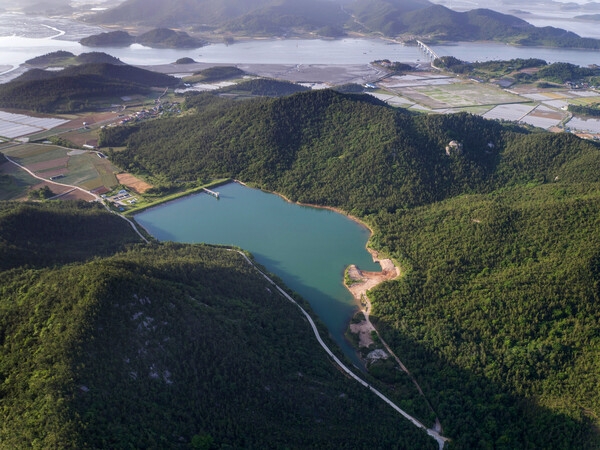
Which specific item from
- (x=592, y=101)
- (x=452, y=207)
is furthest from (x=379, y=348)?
(x=592, y=101)

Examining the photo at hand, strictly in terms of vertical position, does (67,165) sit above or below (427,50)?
below

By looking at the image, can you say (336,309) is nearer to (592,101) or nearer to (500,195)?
(500,195)

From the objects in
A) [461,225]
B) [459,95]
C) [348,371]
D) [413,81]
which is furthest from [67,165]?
[413,81]

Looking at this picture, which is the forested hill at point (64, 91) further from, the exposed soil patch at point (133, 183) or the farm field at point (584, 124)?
the farm field at point (584, 124)

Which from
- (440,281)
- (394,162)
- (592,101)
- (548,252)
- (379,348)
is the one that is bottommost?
(379,348)

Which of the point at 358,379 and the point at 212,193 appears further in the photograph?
the point at 212,193

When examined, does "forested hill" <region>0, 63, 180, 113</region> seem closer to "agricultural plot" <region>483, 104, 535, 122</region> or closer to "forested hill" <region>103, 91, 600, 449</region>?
"forested hill" <region>103, 91, 600, 449</region>

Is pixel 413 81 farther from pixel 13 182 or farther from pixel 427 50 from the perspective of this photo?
pixel 13 182
